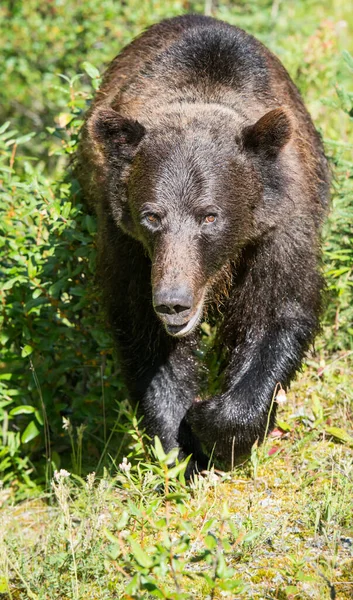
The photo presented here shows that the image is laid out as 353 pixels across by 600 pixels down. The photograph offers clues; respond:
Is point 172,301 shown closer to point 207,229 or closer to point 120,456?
point 207,229

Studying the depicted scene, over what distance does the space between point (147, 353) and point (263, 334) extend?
2.11 feet

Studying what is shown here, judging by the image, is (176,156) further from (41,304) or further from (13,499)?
(13,499)

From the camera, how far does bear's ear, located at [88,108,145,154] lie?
4.25m

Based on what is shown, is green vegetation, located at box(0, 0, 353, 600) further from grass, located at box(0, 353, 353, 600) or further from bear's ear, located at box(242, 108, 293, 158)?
bear's ear, located at box(242, 108, 293, 158)

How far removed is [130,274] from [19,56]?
620cm

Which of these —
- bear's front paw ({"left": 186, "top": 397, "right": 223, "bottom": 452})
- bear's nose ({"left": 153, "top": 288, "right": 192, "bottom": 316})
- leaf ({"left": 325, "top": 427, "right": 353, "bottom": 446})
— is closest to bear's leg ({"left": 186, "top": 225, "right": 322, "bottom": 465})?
bear's front paw ({"left": 186, "top": 397, "right": 223, "bottom": 452})

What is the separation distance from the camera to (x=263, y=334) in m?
4.64

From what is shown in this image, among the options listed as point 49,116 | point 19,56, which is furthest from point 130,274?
point 49,116

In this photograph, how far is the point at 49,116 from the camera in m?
11.1

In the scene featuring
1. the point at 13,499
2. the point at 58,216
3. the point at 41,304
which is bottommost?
the point at 13,499

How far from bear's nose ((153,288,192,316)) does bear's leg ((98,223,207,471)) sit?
76cm

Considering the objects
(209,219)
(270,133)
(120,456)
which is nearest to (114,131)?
(209,219)

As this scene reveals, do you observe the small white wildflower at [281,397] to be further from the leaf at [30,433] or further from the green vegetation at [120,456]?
the leaf at [30,433]

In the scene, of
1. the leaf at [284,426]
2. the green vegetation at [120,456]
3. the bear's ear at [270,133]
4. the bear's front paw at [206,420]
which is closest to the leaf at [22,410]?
the green vegetation at [120,456]
